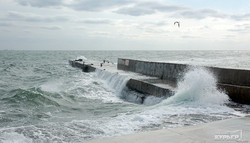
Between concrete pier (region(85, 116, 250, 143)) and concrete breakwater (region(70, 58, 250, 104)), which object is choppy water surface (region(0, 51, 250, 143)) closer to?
concrete breakwater (region(70, 58, 250, 104))

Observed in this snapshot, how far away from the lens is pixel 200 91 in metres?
8.95

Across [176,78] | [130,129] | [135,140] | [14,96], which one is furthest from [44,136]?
[176,78]

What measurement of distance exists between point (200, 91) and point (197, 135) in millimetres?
4832

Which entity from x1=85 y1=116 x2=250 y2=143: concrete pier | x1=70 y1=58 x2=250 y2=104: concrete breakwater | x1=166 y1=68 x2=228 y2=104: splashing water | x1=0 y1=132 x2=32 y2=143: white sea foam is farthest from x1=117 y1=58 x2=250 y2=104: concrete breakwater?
x1=0 y1=132 x2=32 y2=143: white sea foam

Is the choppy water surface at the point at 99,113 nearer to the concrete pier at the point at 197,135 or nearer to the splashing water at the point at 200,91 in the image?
the splashing water at the point at 200,91

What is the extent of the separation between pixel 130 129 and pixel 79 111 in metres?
3.84

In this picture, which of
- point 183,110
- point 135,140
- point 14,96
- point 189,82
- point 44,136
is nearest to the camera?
point 135,140

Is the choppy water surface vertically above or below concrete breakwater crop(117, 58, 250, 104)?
below

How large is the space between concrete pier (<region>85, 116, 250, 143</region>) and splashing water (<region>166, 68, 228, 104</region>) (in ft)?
11.6

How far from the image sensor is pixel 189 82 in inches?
382

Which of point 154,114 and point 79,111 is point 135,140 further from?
point 79,111

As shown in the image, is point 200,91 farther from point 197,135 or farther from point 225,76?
point 197,135

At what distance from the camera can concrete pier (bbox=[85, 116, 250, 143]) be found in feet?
13.2

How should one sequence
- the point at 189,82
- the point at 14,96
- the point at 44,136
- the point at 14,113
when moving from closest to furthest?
the point at 44,136, the point at 14,113, the point at 189,82, the point at 14,96
